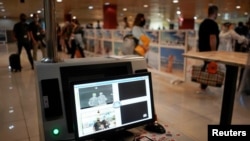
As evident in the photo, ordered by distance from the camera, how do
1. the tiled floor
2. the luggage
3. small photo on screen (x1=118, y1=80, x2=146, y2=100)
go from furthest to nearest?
the luggage < the tiled floor < small photo on screen (x1=118, y1=80, x2=146, y2=100)

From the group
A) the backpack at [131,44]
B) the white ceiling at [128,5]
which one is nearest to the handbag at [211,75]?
the backpack at [131,44]

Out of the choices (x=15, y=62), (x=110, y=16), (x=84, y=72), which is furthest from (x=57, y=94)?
(x=110, y=16)

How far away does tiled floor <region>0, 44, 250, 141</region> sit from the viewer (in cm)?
272

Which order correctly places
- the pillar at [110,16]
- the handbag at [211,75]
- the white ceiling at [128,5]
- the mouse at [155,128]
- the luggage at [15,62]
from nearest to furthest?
the mouse at [155,128], the handbag at [211,75], the luggage at [15,62], the white ceiling at [128,5], the pillar at [110,16]

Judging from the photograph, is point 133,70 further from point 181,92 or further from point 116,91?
point 181,92

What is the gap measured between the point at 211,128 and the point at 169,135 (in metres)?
0.25

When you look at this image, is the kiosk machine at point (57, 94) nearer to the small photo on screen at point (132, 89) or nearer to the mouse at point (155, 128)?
the small photo on screen at point (132, 89)

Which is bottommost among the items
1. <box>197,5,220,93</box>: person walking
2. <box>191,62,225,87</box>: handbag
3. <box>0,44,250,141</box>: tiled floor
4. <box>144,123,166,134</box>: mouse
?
<box>0,44,250,141</box>: tiled floor

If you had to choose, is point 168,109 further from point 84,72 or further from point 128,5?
point 128,5

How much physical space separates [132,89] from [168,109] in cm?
235

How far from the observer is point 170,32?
5.30 meters

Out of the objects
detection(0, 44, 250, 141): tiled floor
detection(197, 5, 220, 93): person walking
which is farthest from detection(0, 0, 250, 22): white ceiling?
detection(197, 5, 220, 93): person walking

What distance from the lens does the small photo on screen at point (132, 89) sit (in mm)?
1232

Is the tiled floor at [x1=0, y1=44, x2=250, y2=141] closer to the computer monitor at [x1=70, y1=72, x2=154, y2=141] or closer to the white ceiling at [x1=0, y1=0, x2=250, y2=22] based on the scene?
the computer monitor at [x1=70, y1=72, x2=154, y2=141]
